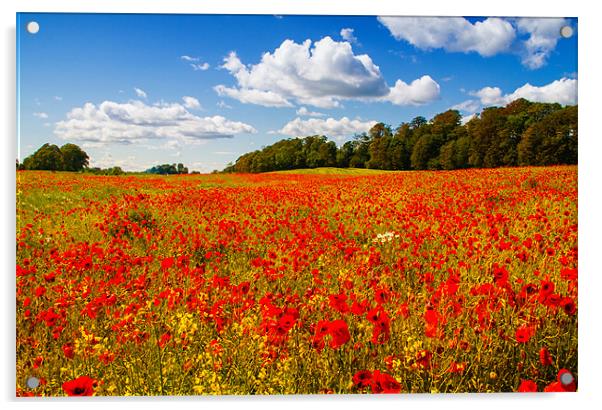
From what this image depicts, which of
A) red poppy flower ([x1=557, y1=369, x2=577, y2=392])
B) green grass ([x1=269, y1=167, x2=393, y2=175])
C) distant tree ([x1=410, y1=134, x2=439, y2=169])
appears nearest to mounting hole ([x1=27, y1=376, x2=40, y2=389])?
green grass ([x1=269, y1=167, x2=393, y2=175])

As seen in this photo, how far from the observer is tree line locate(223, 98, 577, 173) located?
11.8 ft

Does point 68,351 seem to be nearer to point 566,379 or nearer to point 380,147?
point 380,147

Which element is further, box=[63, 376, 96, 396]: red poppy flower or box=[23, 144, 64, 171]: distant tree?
box=[23, 144, 64, 171]: distant tree

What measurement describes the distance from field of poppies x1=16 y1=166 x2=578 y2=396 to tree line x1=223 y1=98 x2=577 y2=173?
11 centimetres

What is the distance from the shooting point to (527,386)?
10.3 feet

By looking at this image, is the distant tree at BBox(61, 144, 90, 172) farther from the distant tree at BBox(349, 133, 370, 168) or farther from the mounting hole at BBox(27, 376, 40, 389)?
the distant tree at BBox(349, 133, 370, 168)

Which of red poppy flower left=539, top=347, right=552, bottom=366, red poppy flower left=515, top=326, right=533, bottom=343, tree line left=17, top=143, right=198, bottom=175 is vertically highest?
tree line left=17, top=143, right=198, bottom=175

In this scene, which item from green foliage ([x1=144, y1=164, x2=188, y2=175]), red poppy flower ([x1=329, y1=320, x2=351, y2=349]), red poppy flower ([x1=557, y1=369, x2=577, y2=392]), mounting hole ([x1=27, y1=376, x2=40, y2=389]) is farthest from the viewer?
green foliage ([x1=144, y1=164, x2=188, y2=175])

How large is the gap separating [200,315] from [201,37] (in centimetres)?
199

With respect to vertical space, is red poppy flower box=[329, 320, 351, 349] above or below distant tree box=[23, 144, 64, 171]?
below

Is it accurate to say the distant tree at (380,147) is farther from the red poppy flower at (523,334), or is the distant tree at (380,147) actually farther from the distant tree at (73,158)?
the distant tree at (73,158)

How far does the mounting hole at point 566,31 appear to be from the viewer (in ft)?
12.0

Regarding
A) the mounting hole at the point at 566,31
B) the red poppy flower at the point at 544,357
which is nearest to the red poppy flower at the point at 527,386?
the red poppy flower at the point at 544,357

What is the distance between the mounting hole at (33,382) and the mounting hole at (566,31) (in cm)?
448
